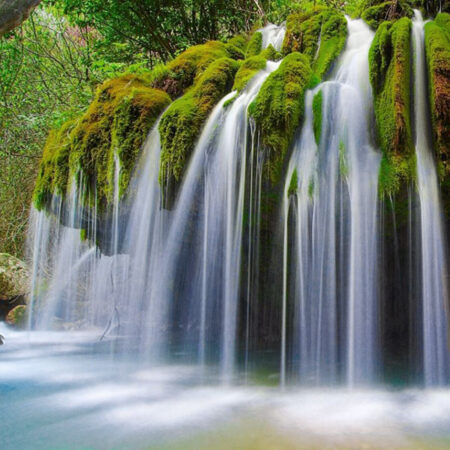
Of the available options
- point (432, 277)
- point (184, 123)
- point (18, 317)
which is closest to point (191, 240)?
point (184, 123)

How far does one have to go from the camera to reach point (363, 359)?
404 cm

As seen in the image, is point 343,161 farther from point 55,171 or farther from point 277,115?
point 55,171

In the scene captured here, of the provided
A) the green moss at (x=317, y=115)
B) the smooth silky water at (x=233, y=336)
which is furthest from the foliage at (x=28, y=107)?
the green moss at (x=317, y=115)

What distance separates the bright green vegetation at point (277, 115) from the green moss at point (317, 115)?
Result: 5.7 inches

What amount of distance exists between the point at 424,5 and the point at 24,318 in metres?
9.25

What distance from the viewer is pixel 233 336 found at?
194 inches

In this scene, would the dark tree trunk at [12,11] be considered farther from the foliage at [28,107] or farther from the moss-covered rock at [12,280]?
the foliage at [28,107]

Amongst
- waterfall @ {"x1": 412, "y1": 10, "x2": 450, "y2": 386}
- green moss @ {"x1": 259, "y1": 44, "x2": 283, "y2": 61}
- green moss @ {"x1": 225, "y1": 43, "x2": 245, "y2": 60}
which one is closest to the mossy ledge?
green moss @ {"x1": 225, "y1": 43, "x2": 245, "y2": 60}

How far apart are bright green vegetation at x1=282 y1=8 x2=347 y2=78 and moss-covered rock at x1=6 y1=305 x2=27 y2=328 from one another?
7.30 m

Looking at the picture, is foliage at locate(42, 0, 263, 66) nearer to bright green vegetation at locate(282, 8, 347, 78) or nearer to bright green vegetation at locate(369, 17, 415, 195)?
bright green vegetation at locate(282, 8, 347, 78)

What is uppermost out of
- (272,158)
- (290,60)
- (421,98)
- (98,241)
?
(290,60)

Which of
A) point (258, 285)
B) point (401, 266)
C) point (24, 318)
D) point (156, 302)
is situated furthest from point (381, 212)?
point (24, 318)

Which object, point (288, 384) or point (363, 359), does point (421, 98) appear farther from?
point (288, 384)

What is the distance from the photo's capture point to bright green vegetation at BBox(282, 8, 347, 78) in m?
5.88
